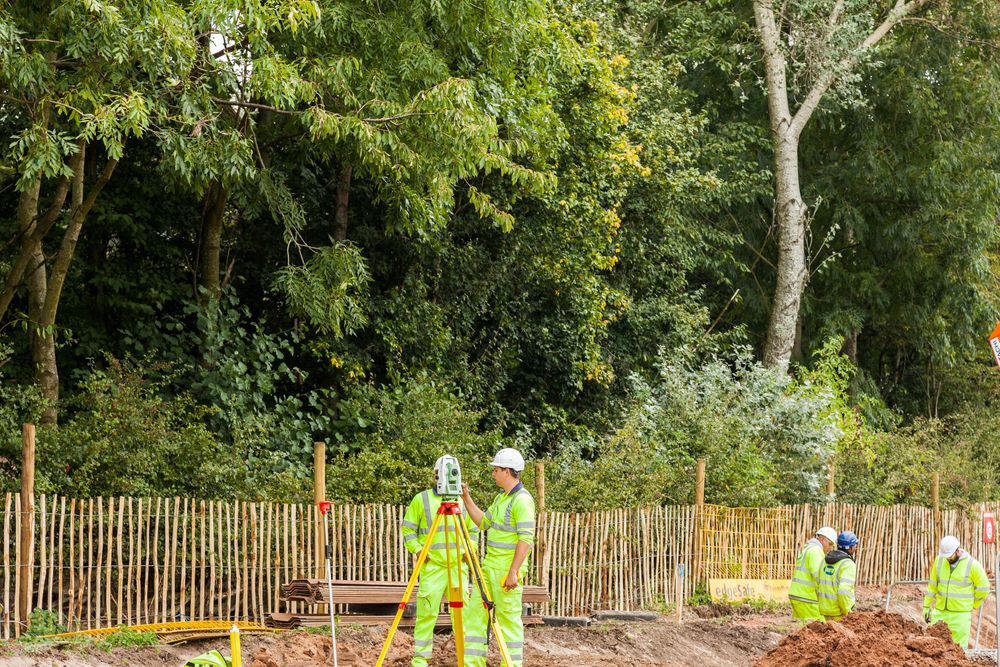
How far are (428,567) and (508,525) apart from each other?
0.74 metres

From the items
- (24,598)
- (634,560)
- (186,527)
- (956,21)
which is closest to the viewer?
(24,598)

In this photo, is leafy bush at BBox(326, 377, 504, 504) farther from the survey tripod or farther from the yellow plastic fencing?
the survey tripod

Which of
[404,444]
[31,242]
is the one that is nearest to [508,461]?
[404,444]

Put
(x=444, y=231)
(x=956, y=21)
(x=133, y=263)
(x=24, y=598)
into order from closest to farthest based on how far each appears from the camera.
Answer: (x=24, y=598)
(x=133, y=263)
(x=444, y=231)
(x=956, y=21)

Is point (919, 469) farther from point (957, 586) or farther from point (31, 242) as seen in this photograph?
point (31, 242)

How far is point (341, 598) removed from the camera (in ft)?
32.8

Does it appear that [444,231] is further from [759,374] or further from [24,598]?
[24,598]

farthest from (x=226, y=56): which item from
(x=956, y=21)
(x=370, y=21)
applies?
(x=956, y=21)

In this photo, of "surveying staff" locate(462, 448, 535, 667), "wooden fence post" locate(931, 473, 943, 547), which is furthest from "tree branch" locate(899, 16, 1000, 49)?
"surveying staff" locate(462, 448, 535, 667)

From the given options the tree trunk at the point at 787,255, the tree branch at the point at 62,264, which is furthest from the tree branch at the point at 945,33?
the tree branch at the point at 62,264

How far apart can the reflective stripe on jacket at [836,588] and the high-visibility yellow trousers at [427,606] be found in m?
3.95

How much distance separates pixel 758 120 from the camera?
25.6 m

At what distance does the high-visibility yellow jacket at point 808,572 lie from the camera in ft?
32.3

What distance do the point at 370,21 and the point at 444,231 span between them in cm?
538
